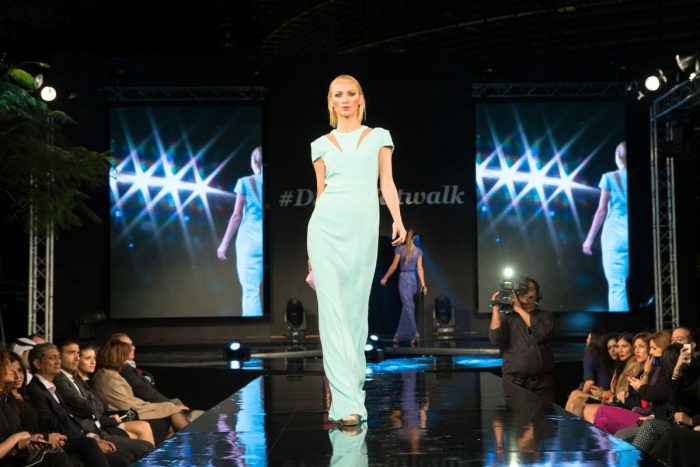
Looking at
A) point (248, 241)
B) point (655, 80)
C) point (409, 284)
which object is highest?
point (655, 80)

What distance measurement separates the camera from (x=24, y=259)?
1309 centimetres

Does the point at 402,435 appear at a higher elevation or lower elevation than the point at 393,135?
lower

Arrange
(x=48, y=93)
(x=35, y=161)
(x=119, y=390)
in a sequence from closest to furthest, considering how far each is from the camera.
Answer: (x=119, y=390), (x=35, y=161), (x=48, y=93)

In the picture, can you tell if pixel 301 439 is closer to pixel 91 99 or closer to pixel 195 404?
pixel 195 404

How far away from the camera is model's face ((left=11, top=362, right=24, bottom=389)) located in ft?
15.1

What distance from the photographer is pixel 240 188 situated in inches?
463

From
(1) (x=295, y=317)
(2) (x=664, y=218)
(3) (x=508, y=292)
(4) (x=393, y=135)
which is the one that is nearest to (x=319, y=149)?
(3) (x=508, y=292)

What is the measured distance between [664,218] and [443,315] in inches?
109

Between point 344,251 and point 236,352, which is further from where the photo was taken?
point 236,352

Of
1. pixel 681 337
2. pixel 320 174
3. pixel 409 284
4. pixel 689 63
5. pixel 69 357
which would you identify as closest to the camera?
pixel 320 174

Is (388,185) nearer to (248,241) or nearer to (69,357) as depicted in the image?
(69,357)

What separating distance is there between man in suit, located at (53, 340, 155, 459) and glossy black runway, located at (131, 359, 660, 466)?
3.04ft

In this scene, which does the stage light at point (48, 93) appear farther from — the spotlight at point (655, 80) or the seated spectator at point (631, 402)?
the seated spectator at point (631, 402)

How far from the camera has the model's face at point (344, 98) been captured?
366cm
